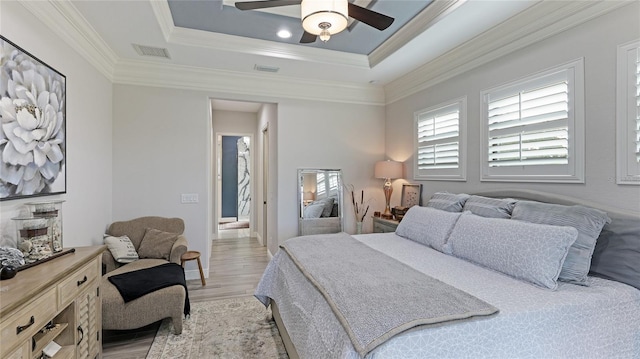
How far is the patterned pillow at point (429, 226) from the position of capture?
2.65 m

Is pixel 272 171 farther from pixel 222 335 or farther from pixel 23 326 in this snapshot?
pixel 23 326

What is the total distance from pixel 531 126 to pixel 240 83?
349 cm

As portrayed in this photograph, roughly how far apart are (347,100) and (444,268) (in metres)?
3.32

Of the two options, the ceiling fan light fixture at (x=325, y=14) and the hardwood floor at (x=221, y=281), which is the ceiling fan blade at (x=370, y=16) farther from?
the hardwood floor at (x=221, y=281)

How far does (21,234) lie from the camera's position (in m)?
1.82

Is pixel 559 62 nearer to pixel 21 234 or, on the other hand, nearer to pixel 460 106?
pixel 460 106

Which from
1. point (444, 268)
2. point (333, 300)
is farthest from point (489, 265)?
point (333, 300)

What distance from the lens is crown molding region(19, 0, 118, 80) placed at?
223cm

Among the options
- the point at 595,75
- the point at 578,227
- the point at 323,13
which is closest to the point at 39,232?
the point at 323,13

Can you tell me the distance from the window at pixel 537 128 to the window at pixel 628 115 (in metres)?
0.24

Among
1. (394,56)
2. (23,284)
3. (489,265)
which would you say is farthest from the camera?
(394,56)

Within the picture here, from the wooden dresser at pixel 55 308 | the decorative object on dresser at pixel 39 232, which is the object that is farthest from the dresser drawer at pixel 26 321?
the decorative object on dresser at pixel 39 232

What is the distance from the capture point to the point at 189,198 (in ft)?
13.3

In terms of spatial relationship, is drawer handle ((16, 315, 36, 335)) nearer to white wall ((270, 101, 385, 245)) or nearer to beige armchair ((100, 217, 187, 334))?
beige armchair ((100, 217, 187, 334))
